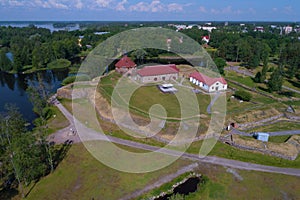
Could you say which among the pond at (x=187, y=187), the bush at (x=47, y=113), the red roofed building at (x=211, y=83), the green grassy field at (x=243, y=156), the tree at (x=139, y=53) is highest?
the tree at (x=139, y=53)

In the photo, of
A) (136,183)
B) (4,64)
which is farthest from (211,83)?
(4,64)

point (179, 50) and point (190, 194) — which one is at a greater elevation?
point (179, 50)

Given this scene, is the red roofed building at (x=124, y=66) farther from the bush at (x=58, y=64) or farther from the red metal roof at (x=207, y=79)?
the bush at (x=58, y=64)

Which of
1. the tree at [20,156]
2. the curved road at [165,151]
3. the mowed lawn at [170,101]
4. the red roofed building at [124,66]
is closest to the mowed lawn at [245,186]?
the curved road at [165,151]

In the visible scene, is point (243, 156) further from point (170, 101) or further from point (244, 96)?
point (244, 96)

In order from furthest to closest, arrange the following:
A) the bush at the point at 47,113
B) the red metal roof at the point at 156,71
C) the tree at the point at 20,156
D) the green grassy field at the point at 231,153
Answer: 1. the red metal roof at the point at 156,71
2. the bush at the point at 47,113
3. the green grassy field at the point at 231,153
4. the tree at the point at 20,156

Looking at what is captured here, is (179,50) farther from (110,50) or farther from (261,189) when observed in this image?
(261,189)

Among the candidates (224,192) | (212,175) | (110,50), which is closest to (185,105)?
A: (212,175)

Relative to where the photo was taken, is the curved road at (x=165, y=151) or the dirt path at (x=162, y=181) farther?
the curved road at (x=165, y=151)
